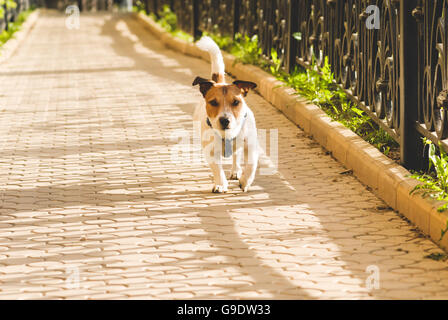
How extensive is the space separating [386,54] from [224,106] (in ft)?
5.08

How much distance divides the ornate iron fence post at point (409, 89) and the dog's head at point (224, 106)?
1.16 m

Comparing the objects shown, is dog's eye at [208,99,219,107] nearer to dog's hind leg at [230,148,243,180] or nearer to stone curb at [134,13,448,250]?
dog's hind leg at [230,148,243,180]

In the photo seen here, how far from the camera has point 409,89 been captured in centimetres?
615

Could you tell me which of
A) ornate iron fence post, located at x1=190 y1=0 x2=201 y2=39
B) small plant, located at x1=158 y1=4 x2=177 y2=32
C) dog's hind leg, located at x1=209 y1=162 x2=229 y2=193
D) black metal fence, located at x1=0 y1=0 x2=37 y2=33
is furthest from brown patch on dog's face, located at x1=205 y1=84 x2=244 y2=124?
small plant, located at x1=158 y1=4 x2=177 y2=32

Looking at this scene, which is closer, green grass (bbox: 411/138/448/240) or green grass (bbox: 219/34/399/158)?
green grass (bbox: 411/138/448/240)

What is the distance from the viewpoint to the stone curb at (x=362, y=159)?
5.30 metres

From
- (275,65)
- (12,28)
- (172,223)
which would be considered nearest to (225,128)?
(172,223)

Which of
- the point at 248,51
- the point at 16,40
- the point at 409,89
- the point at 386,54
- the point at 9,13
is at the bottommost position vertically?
the point at 16,40

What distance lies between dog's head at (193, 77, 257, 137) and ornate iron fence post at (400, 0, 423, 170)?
1.16m

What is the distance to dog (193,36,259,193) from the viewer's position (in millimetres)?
6078

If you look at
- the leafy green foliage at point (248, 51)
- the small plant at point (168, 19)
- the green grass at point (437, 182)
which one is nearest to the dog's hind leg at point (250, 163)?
the green grass at point (437, 182)

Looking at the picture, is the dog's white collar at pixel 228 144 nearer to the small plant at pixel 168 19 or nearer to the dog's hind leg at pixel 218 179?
the dog's hind leg at pixel 218 179

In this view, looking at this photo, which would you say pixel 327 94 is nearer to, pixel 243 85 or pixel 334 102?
pixel 334 102

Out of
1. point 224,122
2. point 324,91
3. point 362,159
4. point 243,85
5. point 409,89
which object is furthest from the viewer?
point 324,91
